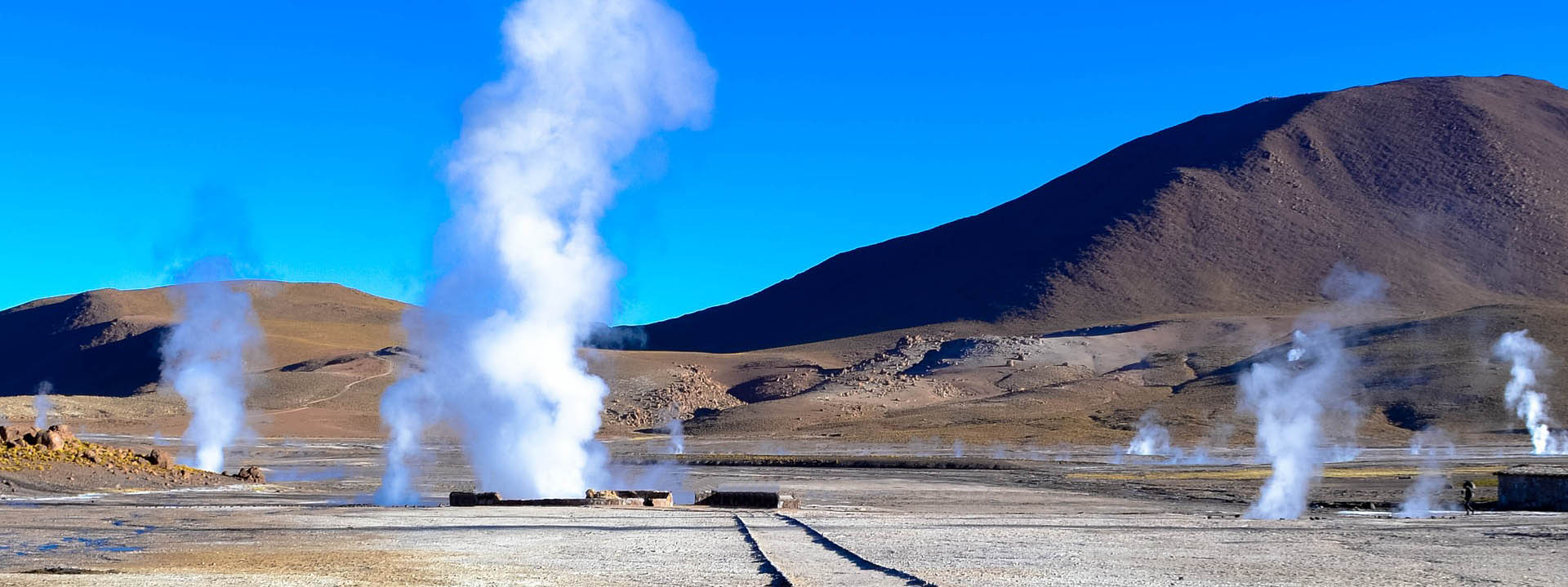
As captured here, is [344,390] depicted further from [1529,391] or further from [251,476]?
[251,476]

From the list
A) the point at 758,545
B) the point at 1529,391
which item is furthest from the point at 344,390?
the point at 758,545

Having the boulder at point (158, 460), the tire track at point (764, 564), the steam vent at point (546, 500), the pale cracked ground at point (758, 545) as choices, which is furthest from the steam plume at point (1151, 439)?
the tire track at point (764, 564)

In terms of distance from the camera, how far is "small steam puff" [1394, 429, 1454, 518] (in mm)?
33375

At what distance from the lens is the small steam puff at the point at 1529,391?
79500mm

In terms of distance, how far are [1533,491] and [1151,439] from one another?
189 ft

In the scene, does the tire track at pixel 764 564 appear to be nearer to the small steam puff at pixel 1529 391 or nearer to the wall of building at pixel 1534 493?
the wall of building at pixel 1534 493

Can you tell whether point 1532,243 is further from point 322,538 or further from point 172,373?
point 322,538

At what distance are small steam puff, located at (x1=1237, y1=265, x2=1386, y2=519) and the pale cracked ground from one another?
8.69ft

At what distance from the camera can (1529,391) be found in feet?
354

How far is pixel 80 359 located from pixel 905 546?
654ft

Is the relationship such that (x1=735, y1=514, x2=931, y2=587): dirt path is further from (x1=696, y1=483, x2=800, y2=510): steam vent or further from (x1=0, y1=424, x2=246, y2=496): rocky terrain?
(x1=0, y1=424, x2=246, y2=496): rocky terrain

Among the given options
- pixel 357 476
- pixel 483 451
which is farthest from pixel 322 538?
pixel 357 476

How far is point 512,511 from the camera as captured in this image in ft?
106

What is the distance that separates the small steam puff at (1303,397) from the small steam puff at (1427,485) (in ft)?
7.66
